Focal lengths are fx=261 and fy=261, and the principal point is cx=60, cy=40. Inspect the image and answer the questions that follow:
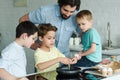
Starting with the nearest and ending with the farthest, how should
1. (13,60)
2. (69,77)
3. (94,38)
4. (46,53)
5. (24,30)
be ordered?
(69,77) < (13,60) < (24,30) < (46,53) < (94,38)

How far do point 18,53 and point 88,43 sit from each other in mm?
786

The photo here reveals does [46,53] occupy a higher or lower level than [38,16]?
lower

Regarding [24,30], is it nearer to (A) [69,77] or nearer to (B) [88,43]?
(A) [69,77]

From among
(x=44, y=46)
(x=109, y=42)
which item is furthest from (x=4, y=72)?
(x=109, y=42)

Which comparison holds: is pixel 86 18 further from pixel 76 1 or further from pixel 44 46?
pixel 44 46

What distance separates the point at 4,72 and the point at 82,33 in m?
1.07

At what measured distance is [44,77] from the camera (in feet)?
5.64

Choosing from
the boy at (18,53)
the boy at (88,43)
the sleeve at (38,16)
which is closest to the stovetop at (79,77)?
the boy at (18,53)

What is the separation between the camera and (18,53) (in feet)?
5.88

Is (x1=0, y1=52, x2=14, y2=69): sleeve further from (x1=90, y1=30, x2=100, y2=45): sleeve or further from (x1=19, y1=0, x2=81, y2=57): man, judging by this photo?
(x1=90, y1=30, x2=100, y2=45): sleeve

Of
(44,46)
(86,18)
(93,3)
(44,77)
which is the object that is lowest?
(44,77)

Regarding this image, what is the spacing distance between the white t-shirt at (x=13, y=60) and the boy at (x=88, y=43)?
1.96ft

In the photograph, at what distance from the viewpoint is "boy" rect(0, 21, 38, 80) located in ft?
5.60

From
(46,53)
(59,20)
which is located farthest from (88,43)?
(46,53)
